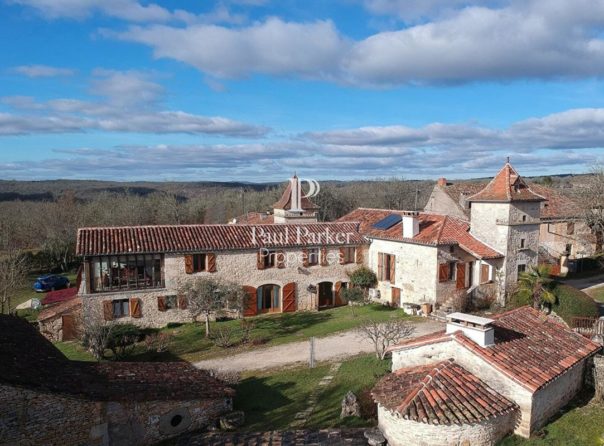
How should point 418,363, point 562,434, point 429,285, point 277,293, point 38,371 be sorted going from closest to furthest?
point 562,434 → point 38,371 → point 418,363 → point 429,285 → point 277,293

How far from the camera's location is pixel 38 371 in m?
12.2

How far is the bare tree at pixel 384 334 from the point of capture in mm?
17891

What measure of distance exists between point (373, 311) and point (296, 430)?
47.5 ft

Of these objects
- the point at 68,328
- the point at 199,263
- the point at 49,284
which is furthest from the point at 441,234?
the point at 49,284

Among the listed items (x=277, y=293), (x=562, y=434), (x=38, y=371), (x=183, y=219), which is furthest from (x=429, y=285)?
(x=183, y=219)

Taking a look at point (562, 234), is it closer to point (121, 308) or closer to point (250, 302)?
point (250, 302)

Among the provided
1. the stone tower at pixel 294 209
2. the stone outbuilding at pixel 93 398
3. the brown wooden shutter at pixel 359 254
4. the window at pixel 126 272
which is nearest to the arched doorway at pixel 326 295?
the brown wooden shutter at pixel 359 254

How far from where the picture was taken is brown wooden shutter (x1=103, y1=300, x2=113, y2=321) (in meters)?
24.4

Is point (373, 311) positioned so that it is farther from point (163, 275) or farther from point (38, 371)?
point (38, 371)

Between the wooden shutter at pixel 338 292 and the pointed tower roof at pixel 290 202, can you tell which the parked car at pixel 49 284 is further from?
the wooden shutter at pixel 338 292

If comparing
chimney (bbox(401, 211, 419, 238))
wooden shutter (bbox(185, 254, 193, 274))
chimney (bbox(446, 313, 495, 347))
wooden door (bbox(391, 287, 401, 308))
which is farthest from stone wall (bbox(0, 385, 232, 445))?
chimney (bbox(401, 211, 419, 238))

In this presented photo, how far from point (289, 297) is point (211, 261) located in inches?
209

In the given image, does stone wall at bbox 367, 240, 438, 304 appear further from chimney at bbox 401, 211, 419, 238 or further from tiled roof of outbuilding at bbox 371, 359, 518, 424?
tiled roof of outbuilding at bbox 371, 359, 518, 424

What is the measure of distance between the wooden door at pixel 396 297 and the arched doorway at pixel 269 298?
6.92 m
